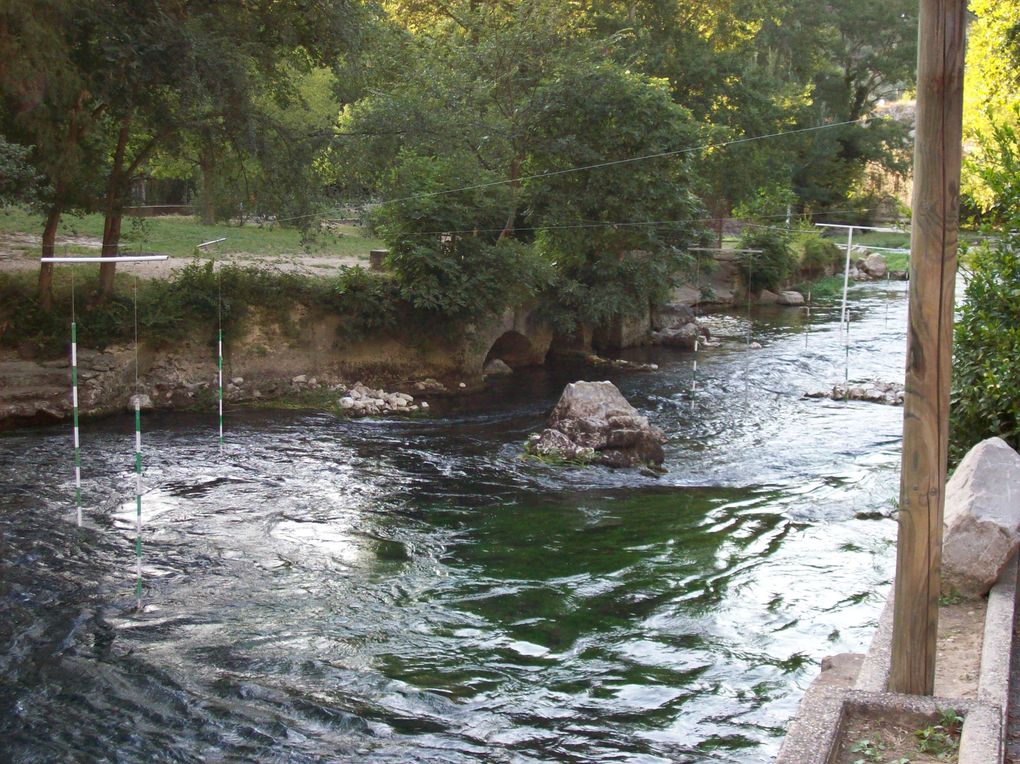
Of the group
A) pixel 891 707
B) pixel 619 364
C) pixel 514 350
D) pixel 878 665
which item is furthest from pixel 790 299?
pixel 891 707

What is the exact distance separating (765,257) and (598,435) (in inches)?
862

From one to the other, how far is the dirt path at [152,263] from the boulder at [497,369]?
157 inches

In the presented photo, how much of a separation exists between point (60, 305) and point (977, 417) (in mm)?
15279

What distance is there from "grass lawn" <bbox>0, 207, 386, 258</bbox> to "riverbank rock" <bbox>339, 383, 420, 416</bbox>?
2.97 m

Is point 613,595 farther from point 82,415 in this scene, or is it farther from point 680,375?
point 680,375

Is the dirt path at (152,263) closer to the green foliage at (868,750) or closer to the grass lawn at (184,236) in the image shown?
the grass lawn at (184,236)

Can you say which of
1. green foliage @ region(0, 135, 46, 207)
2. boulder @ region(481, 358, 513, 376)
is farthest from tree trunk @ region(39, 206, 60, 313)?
boulder @ region(481, 358, 513, 376)

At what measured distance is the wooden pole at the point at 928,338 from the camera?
5648 mm

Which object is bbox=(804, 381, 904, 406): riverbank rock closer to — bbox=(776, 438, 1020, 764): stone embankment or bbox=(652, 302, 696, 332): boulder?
bbox=(652, 302, 696, 332): boulder

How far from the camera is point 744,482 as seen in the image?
15.8 metres

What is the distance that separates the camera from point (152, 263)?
2331 cm

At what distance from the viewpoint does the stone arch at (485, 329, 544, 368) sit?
26078 mm

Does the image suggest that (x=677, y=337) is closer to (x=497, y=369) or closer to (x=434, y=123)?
(x=497, y=369)

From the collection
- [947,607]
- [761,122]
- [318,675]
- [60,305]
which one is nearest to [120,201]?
[60,305]
